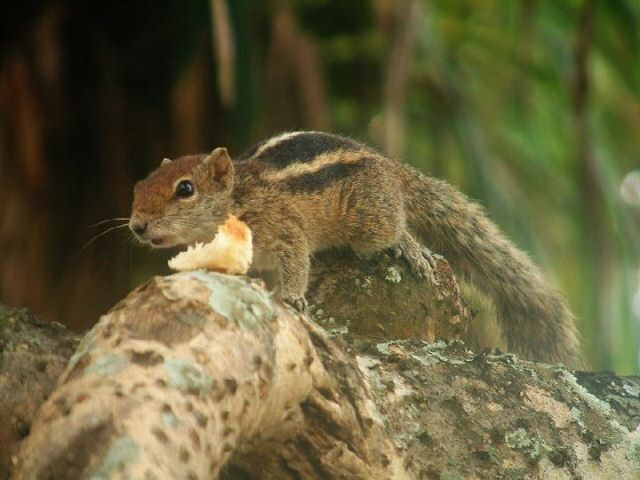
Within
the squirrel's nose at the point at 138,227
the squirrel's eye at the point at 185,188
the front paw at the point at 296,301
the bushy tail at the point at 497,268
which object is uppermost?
the squirrel's eye at the point at 185,188

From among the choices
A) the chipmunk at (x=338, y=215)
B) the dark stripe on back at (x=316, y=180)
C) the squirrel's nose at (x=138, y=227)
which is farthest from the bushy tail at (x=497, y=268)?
the squirrel's nose at (x=138, y=227)

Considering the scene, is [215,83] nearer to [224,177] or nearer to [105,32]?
[105,32]

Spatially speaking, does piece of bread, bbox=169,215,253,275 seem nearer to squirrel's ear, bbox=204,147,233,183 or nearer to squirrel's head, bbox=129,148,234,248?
squirrel's head, bbox=129,148,234,248

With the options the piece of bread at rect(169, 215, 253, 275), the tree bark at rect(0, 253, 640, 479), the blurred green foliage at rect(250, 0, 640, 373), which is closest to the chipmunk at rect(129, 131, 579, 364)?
the blurred green foliage at rect(250, 0, 640, 373)

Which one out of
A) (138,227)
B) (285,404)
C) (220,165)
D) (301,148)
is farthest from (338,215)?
(285,404)

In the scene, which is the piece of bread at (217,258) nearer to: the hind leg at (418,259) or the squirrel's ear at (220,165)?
the hind leg at (418,259)

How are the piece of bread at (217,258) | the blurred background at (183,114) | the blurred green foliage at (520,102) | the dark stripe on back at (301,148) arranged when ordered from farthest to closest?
the blurred green foliage at (520,102)
the blurred background at (183,114)
the dark stripe on back at (301,148)
the piece of bread at (217,258)

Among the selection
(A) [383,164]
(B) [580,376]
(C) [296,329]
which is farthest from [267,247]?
(C) [296,329]
